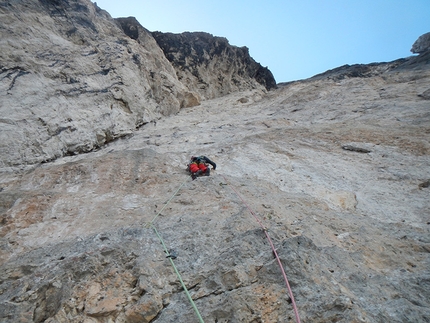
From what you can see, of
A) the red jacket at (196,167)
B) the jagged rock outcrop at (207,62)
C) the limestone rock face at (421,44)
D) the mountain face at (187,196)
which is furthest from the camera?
the limestone rock face at (421,44)

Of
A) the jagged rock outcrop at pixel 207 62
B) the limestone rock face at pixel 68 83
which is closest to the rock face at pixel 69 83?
the limestone rock face at pixel 68 83

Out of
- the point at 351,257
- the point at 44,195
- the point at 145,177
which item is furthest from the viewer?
the point at 145,177

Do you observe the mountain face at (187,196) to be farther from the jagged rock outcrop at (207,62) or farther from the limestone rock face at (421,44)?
the limestone rock face at (421,44)

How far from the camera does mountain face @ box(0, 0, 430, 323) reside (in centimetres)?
291

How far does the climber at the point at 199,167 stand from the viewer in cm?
639

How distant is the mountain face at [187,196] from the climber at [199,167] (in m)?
0.26

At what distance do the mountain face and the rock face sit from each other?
0.20ft

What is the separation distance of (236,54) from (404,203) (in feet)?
76.1

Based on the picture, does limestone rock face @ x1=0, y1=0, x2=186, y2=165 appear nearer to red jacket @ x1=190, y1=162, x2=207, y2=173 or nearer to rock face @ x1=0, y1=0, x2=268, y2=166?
rock face @ x1=0, y1=0, x2=268, y2=166

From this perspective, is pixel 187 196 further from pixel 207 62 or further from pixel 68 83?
pixel 207 62

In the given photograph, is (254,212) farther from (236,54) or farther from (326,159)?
(236,54)

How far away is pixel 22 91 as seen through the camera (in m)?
9.10

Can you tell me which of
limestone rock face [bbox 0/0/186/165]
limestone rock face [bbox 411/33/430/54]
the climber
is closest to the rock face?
limestone rock face [bbox 0/0/186/165]

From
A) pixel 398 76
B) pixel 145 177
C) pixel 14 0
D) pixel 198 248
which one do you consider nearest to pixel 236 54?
pixel 398 76
